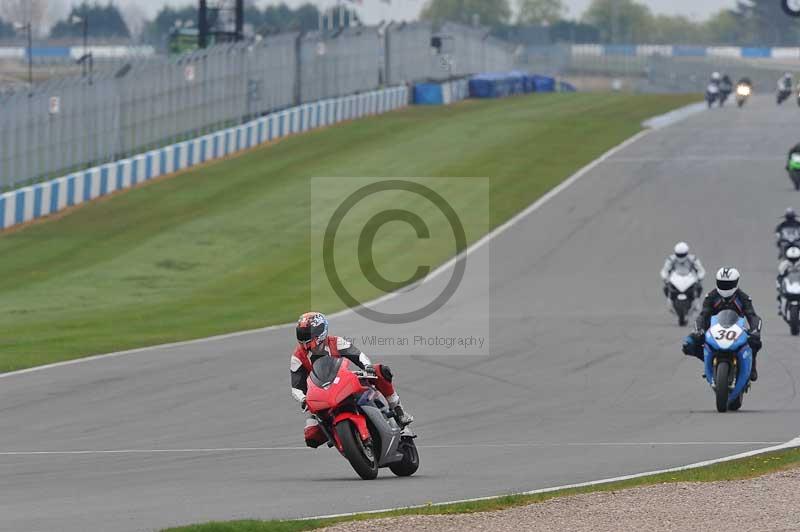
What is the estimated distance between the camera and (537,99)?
74062 millimetres

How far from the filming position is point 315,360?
12992 mm

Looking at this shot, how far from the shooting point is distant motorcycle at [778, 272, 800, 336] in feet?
76.8

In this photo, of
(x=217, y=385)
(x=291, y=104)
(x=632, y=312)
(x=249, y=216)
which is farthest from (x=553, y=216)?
(x=291, y=104)

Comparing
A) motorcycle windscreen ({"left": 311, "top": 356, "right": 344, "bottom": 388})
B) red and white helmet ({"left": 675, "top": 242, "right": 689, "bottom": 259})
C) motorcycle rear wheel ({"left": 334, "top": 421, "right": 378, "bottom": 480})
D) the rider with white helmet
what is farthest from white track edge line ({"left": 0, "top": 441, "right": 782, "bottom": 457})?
red and white helmet ({"left": 675, "top": 242, "right": 689, "bottom": 259})

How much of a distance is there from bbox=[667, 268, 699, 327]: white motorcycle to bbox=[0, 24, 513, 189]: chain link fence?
802 inches

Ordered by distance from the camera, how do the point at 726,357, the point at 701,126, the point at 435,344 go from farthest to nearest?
the point at 701,126
the point at 435,344
the point at 726,357

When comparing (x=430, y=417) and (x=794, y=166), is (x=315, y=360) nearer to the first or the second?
(x=430, y=417)

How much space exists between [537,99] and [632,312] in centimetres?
4773

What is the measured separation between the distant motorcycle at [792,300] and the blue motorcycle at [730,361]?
21.7 feet

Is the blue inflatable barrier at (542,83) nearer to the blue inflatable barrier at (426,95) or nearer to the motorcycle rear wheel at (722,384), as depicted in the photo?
the blue inflatable barrier at (426,95)

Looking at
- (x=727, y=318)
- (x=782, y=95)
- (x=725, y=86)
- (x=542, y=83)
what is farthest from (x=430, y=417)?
(x=542, y=83)

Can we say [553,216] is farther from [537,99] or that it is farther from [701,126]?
[537,99]

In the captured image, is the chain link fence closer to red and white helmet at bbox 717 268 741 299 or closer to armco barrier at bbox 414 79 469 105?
armco barrier at bbox 414 79 469 105

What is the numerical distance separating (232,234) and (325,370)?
2624 cm
